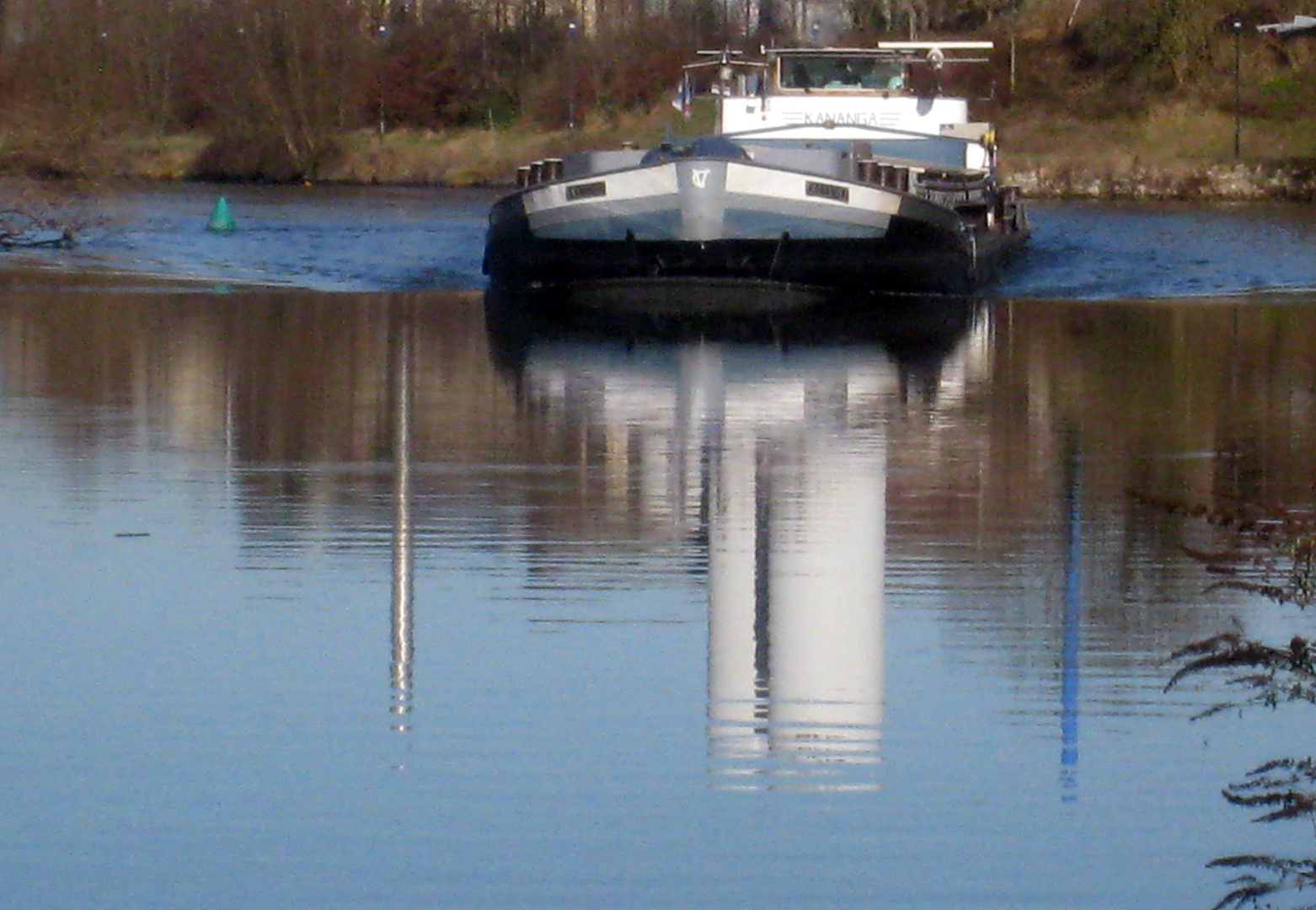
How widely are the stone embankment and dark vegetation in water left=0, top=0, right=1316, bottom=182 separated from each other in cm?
251

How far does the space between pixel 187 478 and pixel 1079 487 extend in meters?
4.43

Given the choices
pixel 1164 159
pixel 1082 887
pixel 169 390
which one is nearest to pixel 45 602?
pixel 1082 887

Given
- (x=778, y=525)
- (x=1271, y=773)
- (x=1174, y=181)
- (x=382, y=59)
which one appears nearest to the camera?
(x=1271, y=773)

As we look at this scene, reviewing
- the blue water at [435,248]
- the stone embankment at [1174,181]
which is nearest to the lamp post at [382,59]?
the stone embankment at [1174,181]

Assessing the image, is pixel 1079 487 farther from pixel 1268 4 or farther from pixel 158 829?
pixel 1268 4

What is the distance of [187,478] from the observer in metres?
11.9

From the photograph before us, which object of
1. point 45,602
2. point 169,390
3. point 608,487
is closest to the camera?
point 45,602

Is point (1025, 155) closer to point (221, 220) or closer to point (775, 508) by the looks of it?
point (221, 220)

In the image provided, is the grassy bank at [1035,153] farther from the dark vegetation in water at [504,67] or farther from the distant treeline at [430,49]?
the distant treeline at [430,49]

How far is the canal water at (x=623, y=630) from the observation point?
599cm

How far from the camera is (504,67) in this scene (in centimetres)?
8900

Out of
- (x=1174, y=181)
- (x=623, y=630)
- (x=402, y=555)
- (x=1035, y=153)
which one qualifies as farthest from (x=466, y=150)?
(x=623, y=630)

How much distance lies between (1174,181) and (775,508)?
57.0 metres

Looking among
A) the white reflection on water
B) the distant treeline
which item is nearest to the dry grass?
the distant treeline
